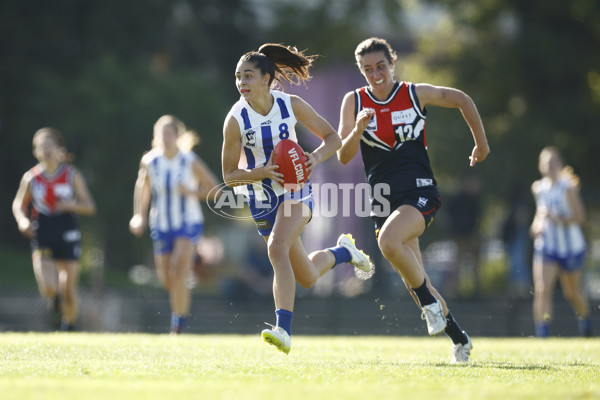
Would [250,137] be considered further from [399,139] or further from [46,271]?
[46,271]

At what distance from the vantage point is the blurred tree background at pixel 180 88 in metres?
19.3

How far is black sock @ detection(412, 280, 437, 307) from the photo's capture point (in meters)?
6.49

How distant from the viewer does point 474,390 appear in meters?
4.67

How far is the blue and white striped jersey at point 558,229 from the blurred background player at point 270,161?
6.20 meters

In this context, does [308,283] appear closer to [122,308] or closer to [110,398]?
[110,398]

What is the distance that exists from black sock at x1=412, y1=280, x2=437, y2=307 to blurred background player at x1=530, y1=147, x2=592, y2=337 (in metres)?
5.90

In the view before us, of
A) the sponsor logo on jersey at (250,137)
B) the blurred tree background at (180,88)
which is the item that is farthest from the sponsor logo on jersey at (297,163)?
the blurred tree background at (180,88)

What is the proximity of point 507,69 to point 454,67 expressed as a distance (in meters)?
1.24

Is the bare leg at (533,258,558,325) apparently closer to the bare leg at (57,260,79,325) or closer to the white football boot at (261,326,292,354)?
the bare leg at (57,260,79,325)

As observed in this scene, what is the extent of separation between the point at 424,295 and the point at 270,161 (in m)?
1.44

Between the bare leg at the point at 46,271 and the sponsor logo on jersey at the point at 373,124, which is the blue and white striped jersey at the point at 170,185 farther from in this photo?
the sponsor logo on jersey at the point at 373,124

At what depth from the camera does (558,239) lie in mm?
12211

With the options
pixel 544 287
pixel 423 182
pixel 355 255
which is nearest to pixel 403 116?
pixel 423 182

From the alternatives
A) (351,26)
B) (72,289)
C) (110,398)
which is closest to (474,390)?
(110,398)
